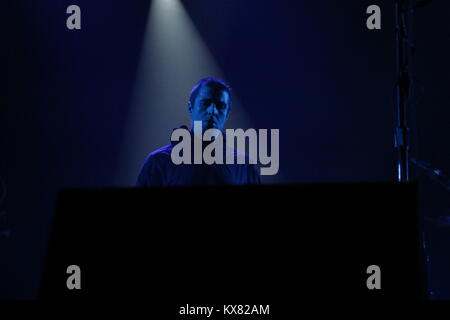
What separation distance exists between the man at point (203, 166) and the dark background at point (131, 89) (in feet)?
5.41

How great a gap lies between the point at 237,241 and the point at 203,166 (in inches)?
51.2

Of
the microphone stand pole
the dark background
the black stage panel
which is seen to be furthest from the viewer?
the dark background

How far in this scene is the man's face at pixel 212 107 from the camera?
191cm

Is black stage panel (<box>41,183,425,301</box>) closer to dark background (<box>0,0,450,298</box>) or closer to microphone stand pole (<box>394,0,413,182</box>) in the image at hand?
microphone stand pole (<box>394,0,413,182</box>)

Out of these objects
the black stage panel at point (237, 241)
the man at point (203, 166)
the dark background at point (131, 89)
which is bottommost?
the black stage panel at point (237, 241)

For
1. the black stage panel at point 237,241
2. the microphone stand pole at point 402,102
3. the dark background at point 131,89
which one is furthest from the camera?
the dark background at point 131,89

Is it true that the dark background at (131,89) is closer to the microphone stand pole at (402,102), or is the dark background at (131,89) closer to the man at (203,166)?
the microphone stand pole at (402,102)

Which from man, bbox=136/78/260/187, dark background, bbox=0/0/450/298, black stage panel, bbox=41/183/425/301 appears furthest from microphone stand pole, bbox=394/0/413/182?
dark background, bbox=0/0/450/298

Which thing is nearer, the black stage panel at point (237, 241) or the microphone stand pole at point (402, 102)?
the black stage panel at point (237, 241)

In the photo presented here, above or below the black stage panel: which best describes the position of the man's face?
above

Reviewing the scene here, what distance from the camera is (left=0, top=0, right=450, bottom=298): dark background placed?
3.49 m

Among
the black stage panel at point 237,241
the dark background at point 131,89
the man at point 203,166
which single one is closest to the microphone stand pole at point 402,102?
the man at point 203,166

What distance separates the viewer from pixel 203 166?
6.21 feet

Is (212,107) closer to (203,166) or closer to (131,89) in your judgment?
(203,166)
